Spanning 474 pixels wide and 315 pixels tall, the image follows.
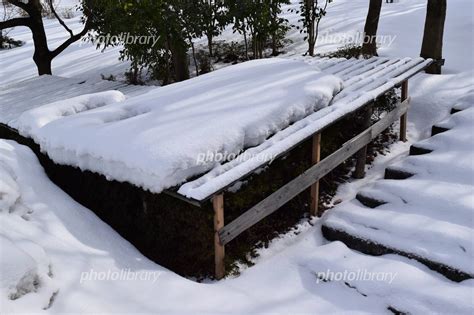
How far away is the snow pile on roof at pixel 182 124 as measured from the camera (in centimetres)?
405

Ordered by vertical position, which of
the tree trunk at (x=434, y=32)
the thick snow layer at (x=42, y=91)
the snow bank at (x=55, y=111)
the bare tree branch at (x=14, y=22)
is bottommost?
the thick snow layer at (x=42, y=91)

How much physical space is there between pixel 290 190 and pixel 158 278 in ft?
6.13

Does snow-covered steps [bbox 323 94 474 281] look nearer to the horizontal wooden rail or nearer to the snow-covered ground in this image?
the snow-covered ground

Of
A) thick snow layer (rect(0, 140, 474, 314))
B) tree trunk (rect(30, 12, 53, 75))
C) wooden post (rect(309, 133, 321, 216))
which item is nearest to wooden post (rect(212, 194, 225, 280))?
thick snow layer (rect(0, 140, 474, 314))

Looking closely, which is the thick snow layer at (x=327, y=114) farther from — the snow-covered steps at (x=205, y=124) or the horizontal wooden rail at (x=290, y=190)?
the horizontal wooden rail at (x=290, y=190)

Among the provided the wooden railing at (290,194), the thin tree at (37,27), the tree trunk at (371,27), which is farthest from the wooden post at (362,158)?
the thin tree at (37,27)

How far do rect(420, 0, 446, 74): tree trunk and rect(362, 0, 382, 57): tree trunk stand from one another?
1309 mm

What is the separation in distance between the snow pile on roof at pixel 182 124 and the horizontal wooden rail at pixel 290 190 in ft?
2.25

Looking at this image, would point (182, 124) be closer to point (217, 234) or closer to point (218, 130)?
point (218, 130)

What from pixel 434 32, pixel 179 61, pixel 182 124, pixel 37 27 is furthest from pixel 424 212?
pixel 37 27

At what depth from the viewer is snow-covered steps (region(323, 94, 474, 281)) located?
4258 mm

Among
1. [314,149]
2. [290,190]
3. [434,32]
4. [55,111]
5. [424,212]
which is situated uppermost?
[434,32]

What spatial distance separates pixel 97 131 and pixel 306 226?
9.59 ft

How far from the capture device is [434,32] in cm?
898
